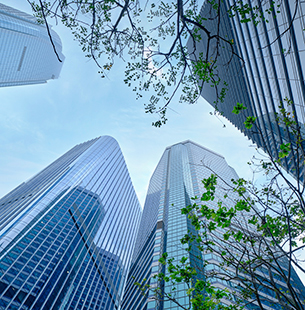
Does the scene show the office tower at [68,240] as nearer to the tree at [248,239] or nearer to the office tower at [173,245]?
the office tower at [173,245]

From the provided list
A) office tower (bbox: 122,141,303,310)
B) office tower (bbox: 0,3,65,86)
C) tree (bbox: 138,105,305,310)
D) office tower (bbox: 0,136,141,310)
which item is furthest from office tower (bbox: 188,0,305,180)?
office tower (bbox: 0,3,65,86)

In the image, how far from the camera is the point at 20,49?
10181 cm

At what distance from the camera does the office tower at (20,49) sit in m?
91.4

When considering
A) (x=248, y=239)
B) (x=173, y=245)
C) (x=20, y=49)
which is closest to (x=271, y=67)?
(x=248, y=239)

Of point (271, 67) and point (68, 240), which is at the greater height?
point (68, 240)

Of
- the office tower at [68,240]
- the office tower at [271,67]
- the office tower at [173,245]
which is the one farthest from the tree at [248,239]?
the office tower at [68,240]

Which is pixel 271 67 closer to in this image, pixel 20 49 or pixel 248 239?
pixel 248 239

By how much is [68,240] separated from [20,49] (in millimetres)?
98164

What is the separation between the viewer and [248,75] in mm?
27906

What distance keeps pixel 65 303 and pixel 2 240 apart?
74.7 feet

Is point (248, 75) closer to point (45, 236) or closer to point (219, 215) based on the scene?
point (219, 215)

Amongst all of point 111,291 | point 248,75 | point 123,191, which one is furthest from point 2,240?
point 123,191

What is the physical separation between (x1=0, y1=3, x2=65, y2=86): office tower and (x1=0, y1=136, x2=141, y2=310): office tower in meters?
57.5

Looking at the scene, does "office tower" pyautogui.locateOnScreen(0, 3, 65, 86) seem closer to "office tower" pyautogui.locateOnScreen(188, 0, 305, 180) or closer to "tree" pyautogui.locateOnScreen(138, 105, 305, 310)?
"office tower" pyautogui.locateOnScreen(188, 0, 305, 180)
